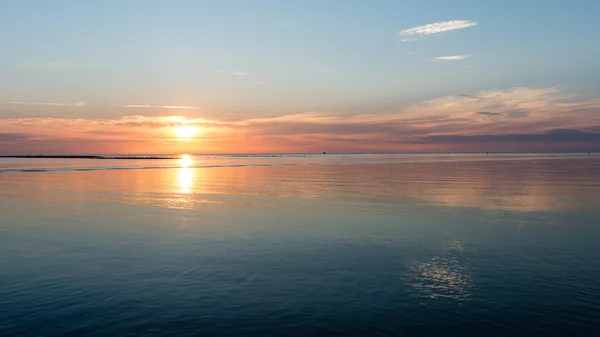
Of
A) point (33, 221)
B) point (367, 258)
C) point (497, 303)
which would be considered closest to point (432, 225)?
point (367, 258)

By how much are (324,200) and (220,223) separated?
41.6 feet

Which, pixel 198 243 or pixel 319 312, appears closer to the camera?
pixel 319 312

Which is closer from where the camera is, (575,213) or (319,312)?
(319,312)

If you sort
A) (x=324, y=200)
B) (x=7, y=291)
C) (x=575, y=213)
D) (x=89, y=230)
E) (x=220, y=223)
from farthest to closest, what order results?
(x=324, y=200)
(x=575, y=213)
(x=220, y=223)
(x=89, y=230)
(x=7, y=291)

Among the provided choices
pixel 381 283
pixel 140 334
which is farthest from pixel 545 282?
pixel 140 334

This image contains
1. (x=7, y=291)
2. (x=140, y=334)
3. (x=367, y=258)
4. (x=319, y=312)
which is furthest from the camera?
(x=367, y=258)

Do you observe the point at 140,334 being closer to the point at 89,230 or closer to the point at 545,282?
the point at 545,282

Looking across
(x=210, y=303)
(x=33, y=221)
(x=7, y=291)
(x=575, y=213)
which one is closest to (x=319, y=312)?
(x=210, y=303)

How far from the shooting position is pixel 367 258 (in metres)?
17.4

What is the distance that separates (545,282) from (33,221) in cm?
2576

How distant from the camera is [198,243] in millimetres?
20375

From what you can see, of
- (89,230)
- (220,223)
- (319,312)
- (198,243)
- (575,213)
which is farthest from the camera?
(575,213)

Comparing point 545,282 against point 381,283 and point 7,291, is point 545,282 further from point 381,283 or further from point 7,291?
point 7,291

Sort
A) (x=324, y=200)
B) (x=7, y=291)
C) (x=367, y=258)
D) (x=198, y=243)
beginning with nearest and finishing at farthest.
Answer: (x=7, y=291) < (x=367, y=258) < (x=198, y=243) < (x=324, y=200)
